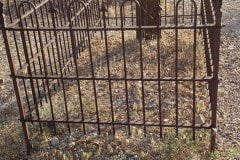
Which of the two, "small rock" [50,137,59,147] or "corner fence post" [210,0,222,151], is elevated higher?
"corner fence post" [210,0,222,151]

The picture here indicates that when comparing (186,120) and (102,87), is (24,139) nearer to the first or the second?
(102,87)

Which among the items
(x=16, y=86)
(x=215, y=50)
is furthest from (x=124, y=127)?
(x=215, y=50)

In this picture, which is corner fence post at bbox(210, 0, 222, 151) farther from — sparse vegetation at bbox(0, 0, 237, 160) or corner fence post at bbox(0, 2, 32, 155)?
corner fence post at bbox(0, 2, 32, 155)

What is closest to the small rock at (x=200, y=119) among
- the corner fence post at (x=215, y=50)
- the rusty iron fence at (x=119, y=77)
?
the rusty iron fence at (x=119, y=77)

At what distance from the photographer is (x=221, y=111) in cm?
511

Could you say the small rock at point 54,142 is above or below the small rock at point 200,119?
below

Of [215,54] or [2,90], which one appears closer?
[215,54]

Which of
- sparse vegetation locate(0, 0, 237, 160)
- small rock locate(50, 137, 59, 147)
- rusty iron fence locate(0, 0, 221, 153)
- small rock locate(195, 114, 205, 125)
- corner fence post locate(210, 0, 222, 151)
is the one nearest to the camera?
corner fence post locate(210, 0, 222, 151)

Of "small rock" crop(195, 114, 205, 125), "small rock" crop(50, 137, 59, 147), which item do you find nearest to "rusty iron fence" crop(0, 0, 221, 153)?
"small rock" crop(195, 114, 205, 125)

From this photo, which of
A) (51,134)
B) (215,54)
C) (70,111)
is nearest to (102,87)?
(70,111)

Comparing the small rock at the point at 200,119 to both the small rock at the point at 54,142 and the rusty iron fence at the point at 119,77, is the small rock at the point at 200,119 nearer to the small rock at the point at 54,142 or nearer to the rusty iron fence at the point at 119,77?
the rusty iron fence at the point at 119,77

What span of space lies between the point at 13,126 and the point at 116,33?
3.23 metres

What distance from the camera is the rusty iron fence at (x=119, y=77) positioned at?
404cm

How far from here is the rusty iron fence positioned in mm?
4039
